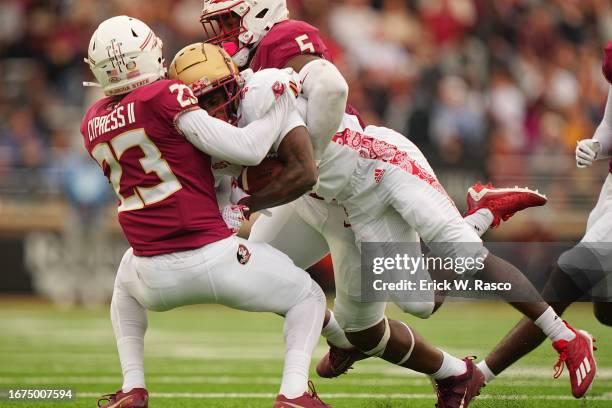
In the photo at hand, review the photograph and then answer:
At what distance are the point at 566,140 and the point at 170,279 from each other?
356 inches

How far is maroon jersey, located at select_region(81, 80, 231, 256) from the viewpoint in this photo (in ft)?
13.9

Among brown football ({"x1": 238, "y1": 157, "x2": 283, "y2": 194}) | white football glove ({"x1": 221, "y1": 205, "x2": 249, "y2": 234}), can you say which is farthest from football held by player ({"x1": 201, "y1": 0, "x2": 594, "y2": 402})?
white football glove ({"x1": 221, "y1": 205, "x2": 249, "y2": 234})

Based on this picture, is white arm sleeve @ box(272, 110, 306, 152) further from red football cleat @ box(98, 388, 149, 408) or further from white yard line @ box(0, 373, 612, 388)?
white yard line @ box(0, 373, 612, 388)

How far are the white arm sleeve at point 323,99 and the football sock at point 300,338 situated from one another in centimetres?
62

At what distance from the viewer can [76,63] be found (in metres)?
13.0

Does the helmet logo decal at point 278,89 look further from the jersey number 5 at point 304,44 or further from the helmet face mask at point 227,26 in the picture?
the helmet face mask at point 227,26

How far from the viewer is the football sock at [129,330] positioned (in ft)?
14.8

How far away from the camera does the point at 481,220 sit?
518 cm

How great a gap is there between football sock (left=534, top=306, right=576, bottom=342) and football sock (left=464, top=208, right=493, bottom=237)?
0.56m

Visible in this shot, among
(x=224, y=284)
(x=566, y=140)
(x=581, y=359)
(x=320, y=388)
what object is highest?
(x=224, y=284)

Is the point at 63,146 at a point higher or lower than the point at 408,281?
lower

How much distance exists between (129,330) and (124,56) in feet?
3.53

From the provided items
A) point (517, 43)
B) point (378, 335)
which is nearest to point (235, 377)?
point (378, 335)

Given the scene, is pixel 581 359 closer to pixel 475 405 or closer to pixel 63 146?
pixel 475 405
